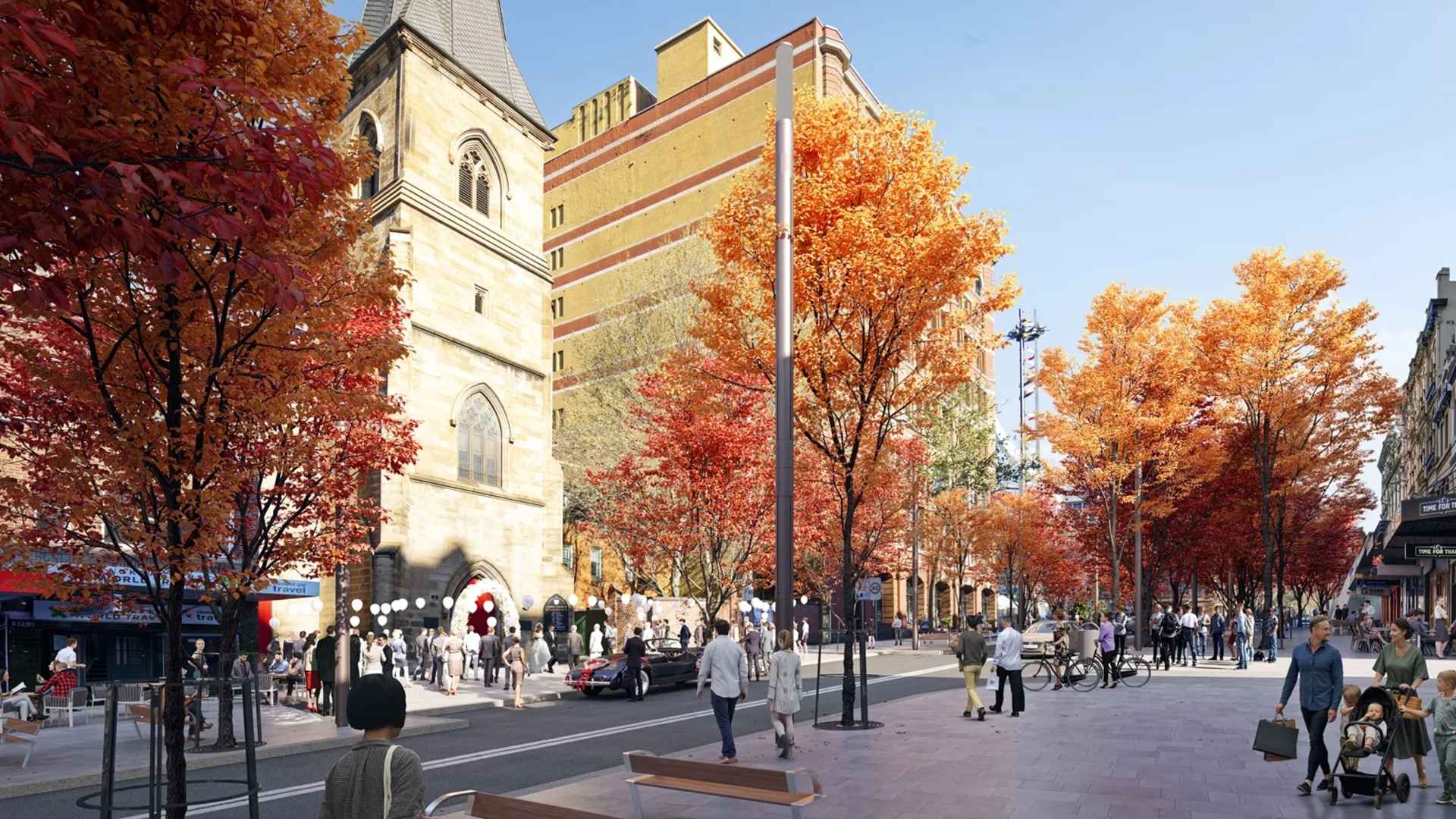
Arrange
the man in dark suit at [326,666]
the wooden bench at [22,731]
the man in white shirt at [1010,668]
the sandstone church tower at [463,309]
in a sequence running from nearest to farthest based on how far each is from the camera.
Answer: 1. the wooden bench at [22,731]
2. the man in white shirt at [1010,668]
3. the man in dark suit at [326,666]
4. the sandstone church tower at [463,309]

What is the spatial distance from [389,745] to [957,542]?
46.2 m

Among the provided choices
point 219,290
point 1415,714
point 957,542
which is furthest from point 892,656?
point 219,290

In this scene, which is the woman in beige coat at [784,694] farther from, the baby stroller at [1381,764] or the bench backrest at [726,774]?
the baby stroller at [1381,764]

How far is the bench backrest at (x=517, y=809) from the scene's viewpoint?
6254mm

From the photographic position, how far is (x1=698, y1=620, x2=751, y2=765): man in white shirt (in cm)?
1215

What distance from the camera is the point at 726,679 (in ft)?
39.8

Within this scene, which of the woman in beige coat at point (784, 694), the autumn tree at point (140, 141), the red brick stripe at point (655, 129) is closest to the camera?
the autumn tree at point (140, 141)

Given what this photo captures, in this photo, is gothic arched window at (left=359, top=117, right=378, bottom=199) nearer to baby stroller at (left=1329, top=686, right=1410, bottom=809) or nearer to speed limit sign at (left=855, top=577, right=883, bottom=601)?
speed limit sign at (left=855, top=577, right=883, bottom=601)

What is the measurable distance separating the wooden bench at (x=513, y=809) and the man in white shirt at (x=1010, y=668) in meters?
11.8

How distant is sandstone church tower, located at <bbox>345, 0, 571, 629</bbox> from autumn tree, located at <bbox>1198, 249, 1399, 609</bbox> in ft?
74.4

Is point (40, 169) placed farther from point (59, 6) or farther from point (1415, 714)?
point (1415, 714)

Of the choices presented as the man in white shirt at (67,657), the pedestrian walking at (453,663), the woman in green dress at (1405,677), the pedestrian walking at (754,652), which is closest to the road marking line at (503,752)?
the pedestrian walking at (754,652)

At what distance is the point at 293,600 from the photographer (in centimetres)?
3148

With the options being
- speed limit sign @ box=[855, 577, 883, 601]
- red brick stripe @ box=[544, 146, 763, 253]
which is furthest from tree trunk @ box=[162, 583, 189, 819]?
red brick stripe @ box=[544, 146, 763, 253]
